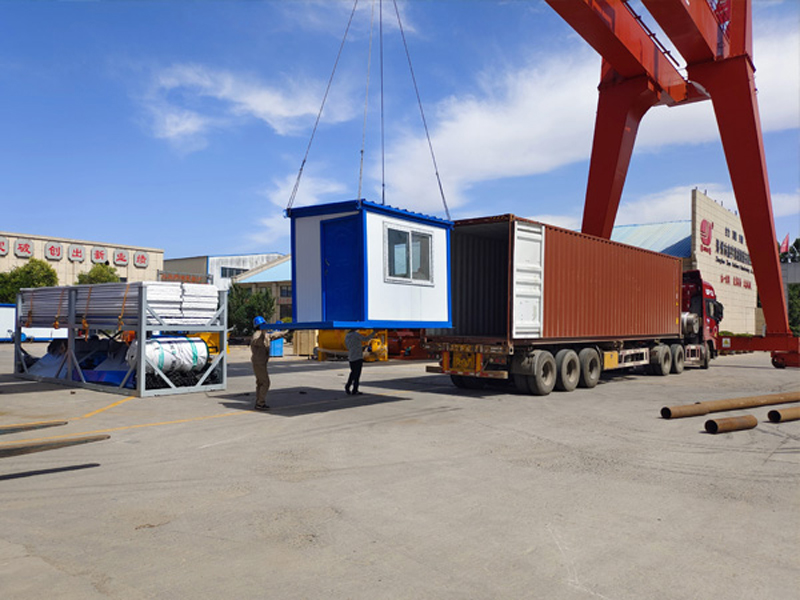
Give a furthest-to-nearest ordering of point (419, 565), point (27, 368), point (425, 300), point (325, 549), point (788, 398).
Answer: point (27, 368)
point (788, 398)
point (425, 300)
point (325, 549)
point (419, 565)

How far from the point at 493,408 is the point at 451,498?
630cm

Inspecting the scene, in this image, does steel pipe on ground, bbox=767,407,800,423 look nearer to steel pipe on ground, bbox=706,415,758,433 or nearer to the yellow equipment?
steel pipe on ground, bbox=706,415,758,433

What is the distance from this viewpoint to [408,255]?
11.6 metres

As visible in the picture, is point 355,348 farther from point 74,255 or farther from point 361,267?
point 74,255

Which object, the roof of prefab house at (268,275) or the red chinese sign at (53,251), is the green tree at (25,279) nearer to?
the red chinese sign at (53,251)

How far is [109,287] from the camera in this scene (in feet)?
45.7

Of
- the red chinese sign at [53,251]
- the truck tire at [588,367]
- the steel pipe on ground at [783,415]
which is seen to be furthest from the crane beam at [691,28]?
the red chinese sign at [53,251]

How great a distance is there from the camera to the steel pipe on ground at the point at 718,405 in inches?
432

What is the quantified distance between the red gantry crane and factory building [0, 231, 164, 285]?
54504 millimetres

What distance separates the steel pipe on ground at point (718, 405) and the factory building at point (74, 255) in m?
62.3

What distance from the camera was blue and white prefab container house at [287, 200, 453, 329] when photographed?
34.9ft

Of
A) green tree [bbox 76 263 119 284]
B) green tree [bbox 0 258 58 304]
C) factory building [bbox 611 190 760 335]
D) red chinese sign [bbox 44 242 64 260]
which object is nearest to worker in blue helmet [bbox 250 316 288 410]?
factory building [bbox 611 190 760 335]

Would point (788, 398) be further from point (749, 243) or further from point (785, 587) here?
point (749, 243)

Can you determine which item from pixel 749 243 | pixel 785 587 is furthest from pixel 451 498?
pixel 749 243
